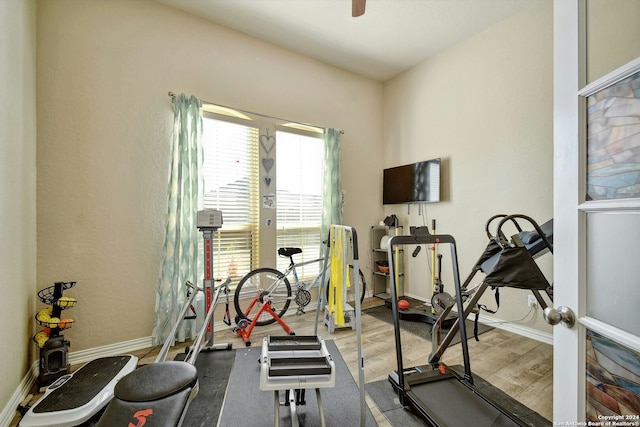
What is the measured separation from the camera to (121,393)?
985mm

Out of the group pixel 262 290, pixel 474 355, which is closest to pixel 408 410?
pixel 474 355

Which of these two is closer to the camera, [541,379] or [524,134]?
[541,379]

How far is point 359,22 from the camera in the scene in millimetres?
2809

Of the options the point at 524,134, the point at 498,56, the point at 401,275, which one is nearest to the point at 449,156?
the point at 524,134

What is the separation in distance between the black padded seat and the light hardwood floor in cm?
118

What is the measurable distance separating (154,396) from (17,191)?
179cm

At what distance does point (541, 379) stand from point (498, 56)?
3.08 meters

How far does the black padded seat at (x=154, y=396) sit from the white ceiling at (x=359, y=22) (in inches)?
121

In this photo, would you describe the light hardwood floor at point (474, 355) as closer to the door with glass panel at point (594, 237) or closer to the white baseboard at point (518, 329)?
the white baseboard at point (518, 329)

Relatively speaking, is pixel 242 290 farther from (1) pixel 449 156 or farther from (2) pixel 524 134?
(2) pixel 524 134

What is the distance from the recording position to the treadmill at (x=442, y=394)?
1458mm

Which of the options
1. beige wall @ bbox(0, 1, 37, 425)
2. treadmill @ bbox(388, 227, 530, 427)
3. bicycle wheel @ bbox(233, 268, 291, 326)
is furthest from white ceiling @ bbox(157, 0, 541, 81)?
bicycle wheel @ bbox(233, 268, 291, 326)

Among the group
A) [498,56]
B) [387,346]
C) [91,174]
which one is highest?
[498,56]

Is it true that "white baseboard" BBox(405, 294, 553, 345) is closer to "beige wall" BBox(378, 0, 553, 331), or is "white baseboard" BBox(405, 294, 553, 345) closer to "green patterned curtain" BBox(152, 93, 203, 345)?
"beige wall" BBox(378, 0, 553, 331)
